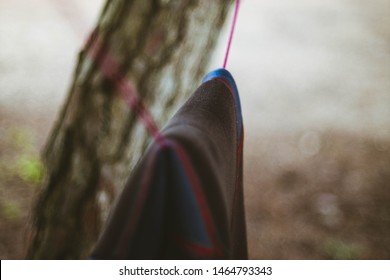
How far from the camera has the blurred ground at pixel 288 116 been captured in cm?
207

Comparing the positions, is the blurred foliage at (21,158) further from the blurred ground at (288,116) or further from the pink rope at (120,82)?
the pink rope at (120,82)

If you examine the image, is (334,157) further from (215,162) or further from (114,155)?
(215,162)

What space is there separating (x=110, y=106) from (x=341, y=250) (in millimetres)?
1501

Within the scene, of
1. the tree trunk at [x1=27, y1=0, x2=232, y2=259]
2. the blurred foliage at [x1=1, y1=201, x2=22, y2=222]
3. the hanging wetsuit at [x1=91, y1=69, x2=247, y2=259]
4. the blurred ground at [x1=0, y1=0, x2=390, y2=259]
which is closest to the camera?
the hanging wetsuit at [x1=91, y1=69, x2=247, y2=259]

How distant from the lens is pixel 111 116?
44.0 inches

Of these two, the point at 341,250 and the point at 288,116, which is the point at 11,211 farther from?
the point at 288,116

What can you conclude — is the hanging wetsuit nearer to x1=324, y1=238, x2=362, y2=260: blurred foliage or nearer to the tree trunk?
the tree trunk

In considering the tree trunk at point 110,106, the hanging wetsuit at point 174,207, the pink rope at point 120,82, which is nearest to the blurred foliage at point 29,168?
the tree trunk at point 110,106

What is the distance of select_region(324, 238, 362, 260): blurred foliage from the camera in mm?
1938

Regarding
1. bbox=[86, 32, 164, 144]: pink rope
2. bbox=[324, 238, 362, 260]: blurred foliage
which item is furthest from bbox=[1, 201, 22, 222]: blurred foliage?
bbox=[324, 238, 362, 260]: blurred foliage

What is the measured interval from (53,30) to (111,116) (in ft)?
8.22

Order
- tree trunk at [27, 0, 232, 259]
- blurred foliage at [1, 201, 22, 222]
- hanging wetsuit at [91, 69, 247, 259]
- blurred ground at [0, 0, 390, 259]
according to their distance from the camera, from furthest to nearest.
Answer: blurred ground at [0, 0, 390, 259]
blurred foliage at [1, 201, 22, 222]
tree trunk at [27, 0, 232, 259]
hanging wetsuit at [91, 69, 247, 259]
